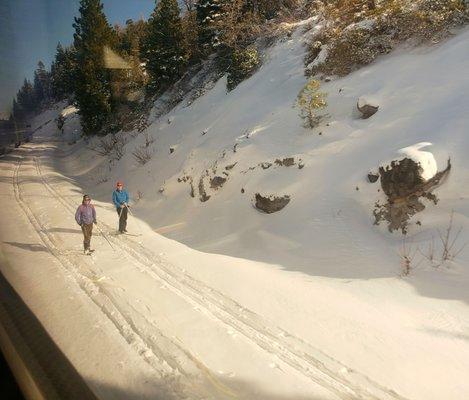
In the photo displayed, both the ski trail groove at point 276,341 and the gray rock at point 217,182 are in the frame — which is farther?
the gray rock at point 217,182

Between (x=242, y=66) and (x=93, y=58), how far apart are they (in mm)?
13256

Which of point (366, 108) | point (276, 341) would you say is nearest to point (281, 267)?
point (276, 341)

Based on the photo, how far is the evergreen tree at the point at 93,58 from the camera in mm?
28266

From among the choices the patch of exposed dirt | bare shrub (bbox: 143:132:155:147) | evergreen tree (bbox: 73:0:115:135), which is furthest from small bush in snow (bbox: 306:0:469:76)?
evergreen tree (bbox: 73:0:115:135)

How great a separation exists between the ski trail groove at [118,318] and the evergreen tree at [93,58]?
67.6 feet

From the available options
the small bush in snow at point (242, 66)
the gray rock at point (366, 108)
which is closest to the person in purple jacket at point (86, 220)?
the gray rock at point (366, 108)

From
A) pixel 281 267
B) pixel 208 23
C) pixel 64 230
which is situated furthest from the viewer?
pixel 208 23

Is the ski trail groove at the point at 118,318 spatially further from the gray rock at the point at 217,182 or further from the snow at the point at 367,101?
the snow at the point at 367,101

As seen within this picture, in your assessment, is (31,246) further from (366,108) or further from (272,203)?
(366,108)

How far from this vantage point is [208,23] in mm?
26875

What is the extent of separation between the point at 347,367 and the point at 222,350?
181 cm

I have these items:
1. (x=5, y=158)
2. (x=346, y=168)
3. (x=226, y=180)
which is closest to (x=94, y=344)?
(x=346, y=168)

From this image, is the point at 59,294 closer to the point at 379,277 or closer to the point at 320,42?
the point at 379,277

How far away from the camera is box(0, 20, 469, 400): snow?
17.2 ft
